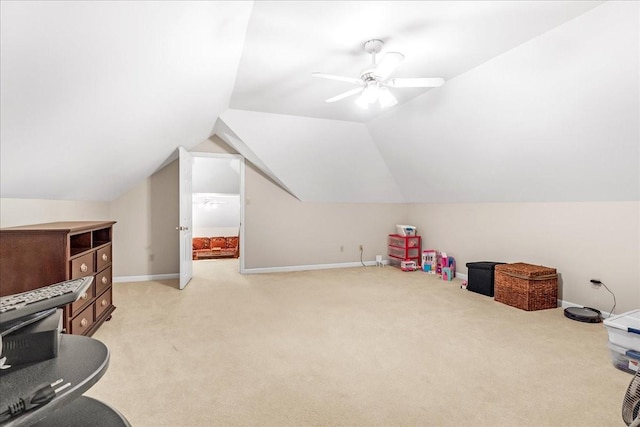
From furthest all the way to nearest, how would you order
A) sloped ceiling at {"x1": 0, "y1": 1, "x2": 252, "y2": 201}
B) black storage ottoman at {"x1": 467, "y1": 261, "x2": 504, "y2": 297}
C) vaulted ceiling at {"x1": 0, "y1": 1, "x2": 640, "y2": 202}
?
black storage ottoman at {"x1": 467, "y1": 261, "x2": 504, "y2": 297} < vaulted ceiling at {"x1": 0, "y1": 1, "x2": 640, "y2": 202} < sloped ceiling at {"x1": 0, "y1": 1, "x2": 252, "y2": 201}

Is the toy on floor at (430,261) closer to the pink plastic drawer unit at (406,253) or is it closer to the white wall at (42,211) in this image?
the pink plastic drawer unit at (406,253)

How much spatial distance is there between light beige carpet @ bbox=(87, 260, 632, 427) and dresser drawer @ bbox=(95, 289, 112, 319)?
149mm

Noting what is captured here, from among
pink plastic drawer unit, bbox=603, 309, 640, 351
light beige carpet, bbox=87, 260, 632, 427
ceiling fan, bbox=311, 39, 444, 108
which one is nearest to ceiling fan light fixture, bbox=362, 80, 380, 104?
ceiling fan, bbox=311, 39, 444, 108

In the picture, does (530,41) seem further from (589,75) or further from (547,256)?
(547,256)

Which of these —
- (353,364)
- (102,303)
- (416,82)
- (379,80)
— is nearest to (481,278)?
(353,364)

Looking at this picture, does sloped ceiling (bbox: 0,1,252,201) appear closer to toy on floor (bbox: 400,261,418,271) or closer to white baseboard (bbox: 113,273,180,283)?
white baseboard (bbox: 113,273,180,283)

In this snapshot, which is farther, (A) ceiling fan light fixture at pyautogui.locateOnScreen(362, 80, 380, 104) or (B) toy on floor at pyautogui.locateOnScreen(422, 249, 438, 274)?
(B) toy on floor at pyautogui.locateOnScreen(422, 249, 438, 274)

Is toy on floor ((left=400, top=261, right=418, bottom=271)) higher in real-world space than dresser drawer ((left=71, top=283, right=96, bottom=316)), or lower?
lower

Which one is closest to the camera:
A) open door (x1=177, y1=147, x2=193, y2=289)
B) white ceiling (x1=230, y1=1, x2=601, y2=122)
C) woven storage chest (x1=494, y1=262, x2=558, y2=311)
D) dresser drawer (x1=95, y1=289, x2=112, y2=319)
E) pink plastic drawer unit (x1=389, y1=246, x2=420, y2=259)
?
white ceiling (x1=230, y1=1, x2=601, y2=122)

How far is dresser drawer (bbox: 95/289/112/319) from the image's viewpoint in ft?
9.80

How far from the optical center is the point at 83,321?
266cm

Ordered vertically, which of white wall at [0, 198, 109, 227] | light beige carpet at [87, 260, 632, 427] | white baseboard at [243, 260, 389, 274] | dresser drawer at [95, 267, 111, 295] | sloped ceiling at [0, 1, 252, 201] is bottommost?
light beige carpet at [87, 260, 632, 427]

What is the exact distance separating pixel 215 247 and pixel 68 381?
6675 millimetres

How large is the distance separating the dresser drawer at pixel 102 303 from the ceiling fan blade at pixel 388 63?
3.10 metres
